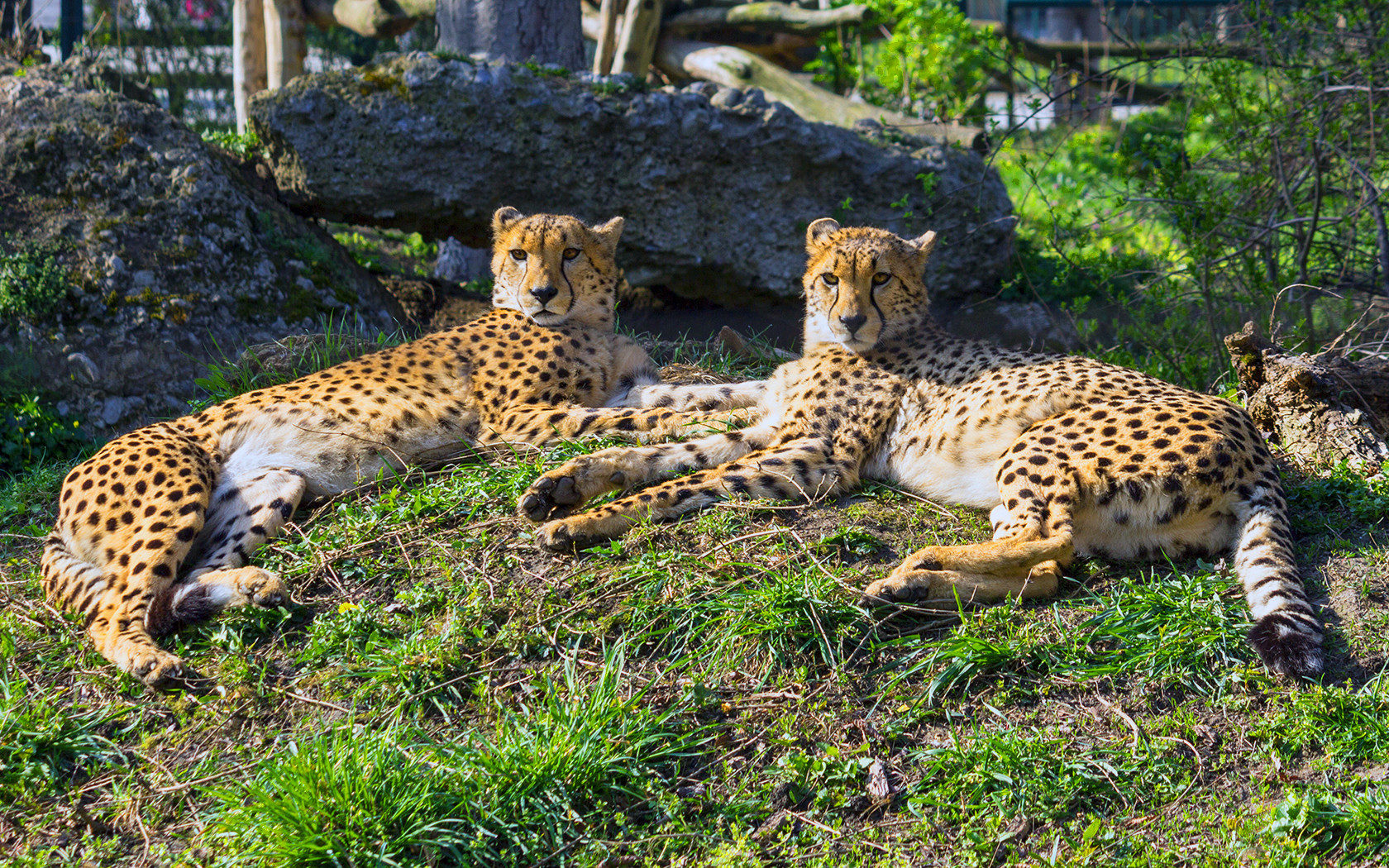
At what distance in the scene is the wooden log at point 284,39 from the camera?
723 cm

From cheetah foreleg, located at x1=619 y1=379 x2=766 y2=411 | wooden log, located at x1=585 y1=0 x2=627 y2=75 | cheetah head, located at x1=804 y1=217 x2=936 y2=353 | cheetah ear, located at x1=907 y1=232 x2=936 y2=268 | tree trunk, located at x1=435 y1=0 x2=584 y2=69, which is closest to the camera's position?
cheetah head, located at x1=804 y1=217 x2=936 y2=353

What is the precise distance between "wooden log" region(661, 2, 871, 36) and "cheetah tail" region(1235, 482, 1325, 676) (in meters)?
6.67

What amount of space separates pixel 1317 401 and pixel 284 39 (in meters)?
6.63

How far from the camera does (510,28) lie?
6680 millimetres

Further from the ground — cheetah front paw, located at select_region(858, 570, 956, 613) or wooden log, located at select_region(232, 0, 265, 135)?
wooden log, located at select_region(232, 0, 265, 135)

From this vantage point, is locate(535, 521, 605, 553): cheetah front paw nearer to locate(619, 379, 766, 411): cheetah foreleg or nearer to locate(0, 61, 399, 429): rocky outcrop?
locate(619, 379, 766, 411): cheetah foreleg

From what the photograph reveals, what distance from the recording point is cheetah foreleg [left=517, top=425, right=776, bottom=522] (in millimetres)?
3467

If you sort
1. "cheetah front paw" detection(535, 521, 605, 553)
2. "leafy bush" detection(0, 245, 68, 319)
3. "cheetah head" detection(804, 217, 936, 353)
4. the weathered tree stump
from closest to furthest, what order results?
"cheetah front paw" detection(535, 521, 605, 553) < the weathered tree stump < "cheetah head" detection(804, 217, 936, 353) < "leafy bush" detection(0, 245, 68, 319)

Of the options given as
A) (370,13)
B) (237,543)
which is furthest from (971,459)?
(370,13)

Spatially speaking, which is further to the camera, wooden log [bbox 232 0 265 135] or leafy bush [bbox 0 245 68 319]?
wooden log [bbox 232 0 265 135]

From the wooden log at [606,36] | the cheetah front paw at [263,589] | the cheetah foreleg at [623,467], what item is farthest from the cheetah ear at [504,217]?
the wooden log at [606,36]

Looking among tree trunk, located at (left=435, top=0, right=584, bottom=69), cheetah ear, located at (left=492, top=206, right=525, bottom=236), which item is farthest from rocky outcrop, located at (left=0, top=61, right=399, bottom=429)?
tree trunk, located at (left=435, top=0, right=584, bottom=69)

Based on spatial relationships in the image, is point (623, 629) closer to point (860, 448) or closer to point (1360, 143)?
point (860, 448)

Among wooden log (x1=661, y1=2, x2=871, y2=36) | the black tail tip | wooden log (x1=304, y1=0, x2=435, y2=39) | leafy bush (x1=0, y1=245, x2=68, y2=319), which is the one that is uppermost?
wooden log (x1=661, y1=2, x2=871, y2=36)
